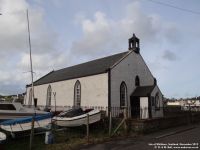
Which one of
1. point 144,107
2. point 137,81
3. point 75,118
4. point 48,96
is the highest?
point 137,81

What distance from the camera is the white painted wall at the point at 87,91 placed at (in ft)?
91.9

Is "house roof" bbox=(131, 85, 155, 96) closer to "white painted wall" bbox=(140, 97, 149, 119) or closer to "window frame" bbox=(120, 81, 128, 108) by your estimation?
"white painted wall" bbox=(140, 97, 149, 119)

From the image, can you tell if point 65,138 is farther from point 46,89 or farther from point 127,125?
point 46,89

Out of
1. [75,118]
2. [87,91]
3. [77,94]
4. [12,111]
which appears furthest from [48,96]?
[75,118]

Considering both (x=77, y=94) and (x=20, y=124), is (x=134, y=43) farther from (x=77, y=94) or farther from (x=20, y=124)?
(x=20, y=124)

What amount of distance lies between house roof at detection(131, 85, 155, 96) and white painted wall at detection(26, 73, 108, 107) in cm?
418

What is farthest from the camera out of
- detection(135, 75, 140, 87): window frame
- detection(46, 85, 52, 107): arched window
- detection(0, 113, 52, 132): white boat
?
detection(46, 85, 52, 107): arched window

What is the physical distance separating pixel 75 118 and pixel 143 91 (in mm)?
13015

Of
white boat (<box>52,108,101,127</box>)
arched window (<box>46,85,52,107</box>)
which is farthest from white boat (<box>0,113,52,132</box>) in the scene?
arched window (<box>46,85,52,107</box>)

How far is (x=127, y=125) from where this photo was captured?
1888 cm

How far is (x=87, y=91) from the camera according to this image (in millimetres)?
30828

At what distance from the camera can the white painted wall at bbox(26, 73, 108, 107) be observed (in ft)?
91.9

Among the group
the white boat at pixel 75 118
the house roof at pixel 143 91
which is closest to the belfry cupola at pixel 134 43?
the house roof at pixel 143 91

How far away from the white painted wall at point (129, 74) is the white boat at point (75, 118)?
854 cm
